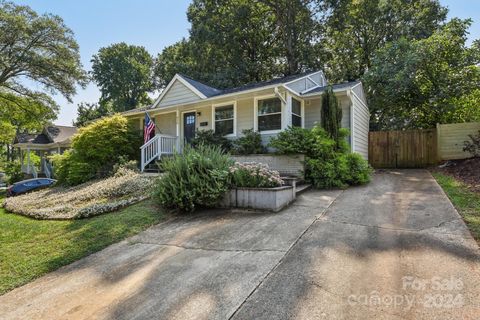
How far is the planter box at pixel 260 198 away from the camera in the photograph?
5.71 m

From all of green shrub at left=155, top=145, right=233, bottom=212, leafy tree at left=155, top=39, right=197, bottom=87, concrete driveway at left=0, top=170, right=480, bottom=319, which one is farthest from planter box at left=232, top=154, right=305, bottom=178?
leafy tree at left=155, top=39, right=197, bottom=87

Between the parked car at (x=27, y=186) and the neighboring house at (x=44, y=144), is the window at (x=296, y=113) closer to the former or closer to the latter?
the parked car at (x=27, y=186)

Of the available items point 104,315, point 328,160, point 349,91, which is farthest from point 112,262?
point 349,91

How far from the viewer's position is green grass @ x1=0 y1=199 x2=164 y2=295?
153 inches

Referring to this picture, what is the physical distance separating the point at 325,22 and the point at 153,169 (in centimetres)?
1646

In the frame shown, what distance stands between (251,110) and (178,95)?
13.0 ft

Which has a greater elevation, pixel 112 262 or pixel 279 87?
pixel 279 87

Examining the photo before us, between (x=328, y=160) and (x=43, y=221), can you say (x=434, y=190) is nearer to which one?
(x=328, y=160)

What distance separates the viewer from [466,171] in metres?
8.91

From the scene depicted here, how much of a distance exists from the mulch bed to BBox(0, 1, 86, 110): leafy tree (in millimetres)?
21161

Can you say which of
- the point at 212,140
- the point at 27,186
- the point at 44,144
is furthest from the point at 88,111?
the point at 212,140

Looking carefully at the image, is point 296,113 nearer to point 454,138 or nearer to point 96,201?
point 454,138

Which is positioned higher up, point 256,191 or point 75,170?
point 75,170

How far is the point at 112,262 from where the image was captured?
389cm
